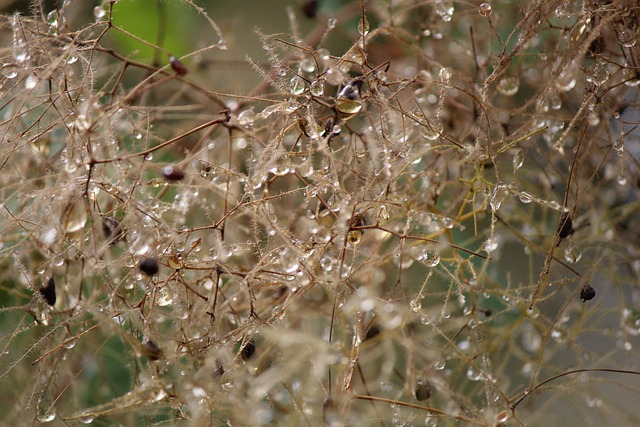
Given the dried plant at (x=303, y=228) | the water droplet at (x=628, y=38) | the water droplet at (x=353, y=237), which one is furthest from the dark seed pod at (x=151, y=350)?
the water droplet at (x=628, y=38)

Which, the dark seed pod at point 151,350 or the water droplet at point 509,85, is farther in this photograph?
the water droplet at point 509,85

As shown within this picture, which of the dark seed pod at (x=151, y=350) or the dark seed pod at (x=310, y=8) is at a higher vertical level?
the dark seed pod at (x=310, y=8)

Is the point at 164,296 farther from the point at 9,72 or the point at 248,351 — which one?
the point at 9,72

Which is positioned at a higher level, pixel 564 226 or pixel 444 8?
pixel 444 8

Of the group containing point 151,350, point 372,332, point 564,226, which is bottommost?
point 372,332

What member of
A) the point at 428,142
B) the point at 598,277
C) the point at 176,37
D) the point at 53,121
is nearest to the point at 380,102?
the point at 428,142

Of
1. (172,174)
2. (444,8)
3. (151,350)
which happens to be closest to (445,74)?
(444,8)

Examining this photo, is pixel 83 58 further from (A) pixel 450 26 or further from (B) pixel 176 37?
(A) pixel 450 26

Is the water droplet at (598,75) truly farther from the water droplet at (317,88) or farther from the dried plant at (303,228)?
the water droplet at (317,88)
